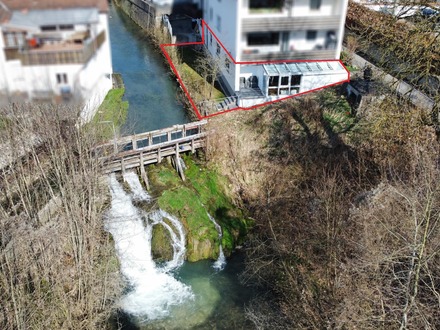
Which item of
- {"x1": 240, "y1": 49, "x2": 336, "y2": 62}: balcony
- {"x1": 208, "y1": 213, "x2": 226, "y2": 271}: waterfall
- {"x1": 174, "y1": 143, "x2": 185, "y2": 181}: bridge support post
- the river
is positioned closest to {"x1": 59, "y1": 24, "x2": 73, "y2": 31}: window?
{"x1": 240, "y1": 49, "x2": 336, "y2": 62}: balcony

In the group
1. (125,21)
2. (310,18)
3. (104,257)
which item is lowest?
(104,257)

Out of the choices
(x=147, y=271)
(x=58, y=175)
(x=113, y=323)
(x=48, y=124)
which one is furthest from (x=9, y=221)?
(x=147, y=271)

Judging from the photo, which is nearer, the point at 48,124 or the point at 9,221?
the point at 48,124

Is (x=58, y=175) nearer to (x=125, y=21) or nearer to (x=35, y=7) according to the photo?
(x=125, y=21)

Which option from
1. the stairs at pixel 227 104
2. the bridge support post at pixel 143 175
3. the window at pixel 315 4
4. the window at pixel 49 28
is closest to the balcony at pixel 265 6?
the window at pixel 315 4

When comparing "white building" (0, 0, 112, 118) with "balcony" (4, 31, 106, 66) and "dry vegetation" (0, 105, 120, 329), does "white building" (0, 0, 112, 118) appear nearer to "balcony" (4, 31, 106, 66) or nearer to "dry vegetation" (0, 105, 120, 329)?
"balcony" (4, 31, 106, 66)

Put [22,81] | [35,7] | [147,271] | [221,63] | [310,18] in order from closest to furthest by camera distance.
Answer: [35,7] → [22,81] → [310,18] → [147,271] → [221,63]
